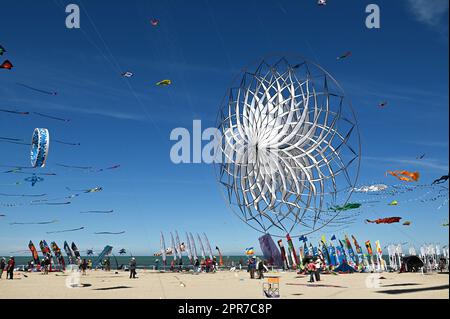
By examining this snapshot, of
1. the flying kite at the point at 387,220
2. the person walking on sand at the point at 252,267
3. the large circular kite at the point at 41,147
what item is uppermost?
the large circular kite at the point at 41,147

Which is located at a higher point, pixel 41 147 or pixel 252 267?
pixel 41 147

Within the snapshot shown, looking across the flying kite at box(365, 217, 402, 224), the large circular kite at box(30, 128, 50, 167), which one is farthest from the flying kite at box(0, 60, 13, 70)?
the flying kite at box(365, 217, 402, 224)

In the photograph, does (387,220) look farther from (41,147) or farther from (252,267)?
(41,147)

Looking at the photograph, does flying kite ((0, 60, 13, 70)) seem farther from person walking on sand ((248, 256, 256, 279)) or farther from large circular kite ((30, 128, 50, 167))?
person walking on sand ((248, 256, 256, 279))

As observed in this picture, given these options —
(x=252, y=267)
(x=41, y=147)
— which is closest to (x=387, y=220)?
(x=252, y=267)

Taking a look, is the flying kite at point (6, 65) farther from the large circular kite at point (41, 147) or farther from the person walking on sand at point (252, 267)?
the person walking on sand at point (252, 267)

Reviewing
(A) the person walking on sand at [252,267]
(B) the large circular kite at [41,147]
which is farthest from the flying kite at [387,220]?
(B) the large circular kite at [41,147]

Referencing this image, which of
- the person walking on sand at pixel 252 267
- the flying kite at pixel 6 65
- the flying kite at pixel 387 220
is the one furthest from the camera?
the flying kite at pixel 387 220

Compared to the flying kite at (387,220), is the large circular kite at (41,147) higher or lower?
higher

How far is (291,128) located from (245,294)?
10.4 m

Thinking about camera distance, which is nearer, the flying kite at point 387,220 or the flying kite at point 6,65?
the flying kite at point 6,65

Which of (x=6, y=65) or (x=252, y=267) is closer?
(x=6, y=65)
